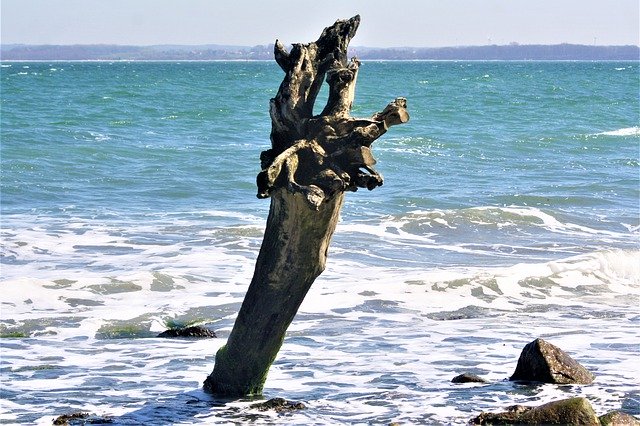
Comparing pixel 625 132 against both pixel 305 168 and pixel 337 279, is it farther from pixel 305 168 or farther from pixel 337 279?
pixel 305 168

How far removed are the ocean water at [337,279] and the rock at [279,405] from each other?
0.09 metres

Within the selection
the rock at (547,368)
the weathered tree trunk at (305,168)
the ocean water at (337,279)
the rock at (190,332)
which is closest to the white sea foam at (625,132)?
the ocean water at (337,279)

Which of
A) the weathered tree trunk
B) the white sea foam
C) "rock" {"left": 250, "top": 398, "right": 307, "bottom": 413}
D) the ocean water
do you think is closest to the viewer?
the weathered tree trunk

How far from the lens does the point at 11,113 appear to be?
37.3m

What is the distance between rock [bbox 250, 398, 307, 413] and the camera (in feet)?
24.0

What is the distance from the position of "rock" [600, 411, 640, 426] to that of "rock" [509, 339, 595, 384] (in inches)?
49.1

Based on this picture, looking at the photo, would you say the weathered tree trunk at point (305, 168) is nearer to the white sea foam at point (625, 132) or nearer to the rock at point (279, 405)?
the rock at point (279, 405)

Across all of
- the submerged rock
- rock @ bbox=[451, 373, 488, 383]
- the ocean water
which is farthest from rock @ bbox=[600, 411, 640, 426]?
the submerged rock

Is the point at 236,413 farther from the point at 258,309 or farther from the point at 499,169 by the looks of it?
the point at 499,169

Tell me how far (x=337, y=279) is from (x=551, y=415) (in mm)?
6247

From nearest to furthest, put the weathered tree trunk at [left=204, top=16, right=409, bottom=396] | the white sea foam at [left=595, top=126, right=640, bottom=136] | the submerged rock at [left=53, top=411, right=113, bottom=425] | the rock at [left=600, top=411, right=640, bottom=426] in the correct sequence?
the weathered tree trunk at [left=204, top=16, right=409, bottom=396]
the rock at [left=600, top=411, right=640, bottom=426]
the submerged rock at [left=53, top=411, right=113, bottom=425]
the white sea foam at [left=595, top=126, right=640, bottom=136]

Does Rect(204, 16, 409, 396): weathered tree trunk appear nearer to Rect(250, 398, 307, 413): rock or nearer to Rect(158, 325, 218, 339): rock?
Rect(250, 398, 307, 413): rock

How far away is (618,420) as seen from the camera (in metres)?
6.70

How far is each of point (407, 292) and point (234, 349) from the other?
5475mm
